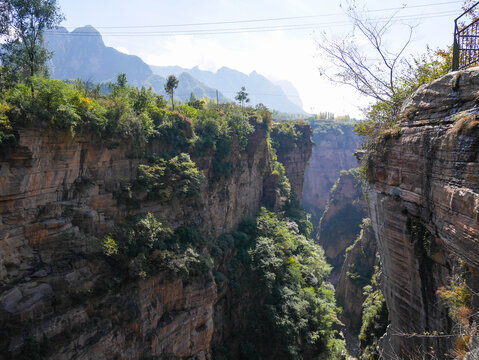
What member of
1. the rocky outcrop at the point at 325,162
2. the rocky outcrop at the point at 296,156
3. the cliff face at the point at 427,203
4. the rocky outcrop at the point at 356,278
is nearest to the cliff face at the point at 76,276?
the cliff face at the point at 427,203

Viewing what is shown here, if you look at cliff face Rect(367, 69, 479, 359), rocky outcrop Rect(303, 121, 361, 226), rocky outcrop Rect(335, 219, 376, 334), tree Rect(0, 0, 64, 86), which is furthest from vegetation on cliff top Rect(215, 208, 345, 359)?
rocky outcrop Rect(303, 121, 361, 226)

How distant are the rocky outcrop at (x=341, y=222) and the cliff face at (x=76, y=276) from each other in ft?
140

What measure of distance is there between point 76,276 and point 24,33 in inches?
476

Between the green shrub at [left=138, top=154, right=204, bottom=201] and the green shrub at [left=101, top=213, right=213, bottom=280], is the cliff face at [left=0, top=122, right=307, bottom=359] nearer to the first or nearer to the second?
the green shrub at [left=101, top=213, right=213, bottom=280]

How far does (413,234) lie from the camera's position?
9.78 metres

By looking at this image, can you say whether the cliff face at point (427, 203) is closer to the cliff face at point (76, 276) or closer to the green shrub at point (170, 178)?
the cliff face at point (76, 276)

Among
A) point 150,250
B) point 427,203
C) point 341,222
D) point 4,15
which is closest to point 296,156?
point 341,222

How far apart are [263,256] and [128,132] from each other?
48.9 ft

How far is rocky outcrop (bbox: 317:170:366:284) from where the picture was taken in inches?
2196

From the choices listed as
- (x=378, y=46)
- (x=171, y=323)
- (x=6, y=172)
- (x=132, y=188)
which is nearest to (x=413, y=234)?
(x=378, y=46)

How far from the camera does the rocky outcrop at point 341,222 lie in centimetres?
5578

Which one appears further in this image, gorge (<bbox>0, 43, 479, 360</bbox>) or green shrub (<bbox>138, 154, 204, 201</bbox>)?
green shrub (<bbox>138, 154, 204, 201</bbox>)

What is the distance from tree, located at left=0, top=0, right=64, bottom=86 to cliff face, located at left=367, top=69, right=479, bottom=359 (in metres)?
16.5

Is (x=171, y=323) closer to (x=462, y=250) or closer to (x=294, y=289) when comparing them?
(x=294, y=289)
